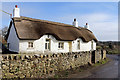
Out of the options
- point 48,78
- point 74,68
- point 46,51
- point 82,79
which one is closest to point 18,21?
point 46,51

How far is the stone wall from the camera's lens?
22.1 ft

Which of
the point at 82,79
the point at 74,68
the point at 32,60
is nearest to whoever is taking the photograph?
the point at 32,60

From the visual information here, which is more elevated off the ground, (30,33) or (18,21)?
(18,21)

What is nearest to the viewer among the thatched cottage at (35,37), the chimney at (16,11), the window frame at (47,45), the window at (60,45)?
the thatched cottage at (35,37)

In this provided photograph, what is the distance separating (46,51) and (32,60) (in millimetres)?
3864

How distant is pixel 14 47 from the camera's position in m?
11.1

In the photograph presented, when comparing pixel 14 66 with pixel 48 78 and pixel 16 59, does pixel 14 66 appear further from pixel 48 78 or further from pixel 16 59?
pixel 48 78

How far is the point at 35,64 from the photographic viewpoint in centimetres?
796

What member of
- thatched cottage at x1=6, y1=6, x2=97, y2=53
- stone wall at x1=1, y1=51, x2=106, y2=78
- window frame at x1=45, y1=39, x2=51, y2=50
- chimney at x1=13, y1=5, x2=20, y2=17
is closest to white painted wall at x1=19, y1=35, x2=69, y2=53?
thatched cottage at x1=6, y1=6, x2=97, y2=53

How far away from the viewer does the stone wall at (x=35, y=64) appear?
22.1 feet

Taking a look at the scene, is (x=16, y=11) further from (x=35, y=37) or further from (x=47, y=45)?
(x=47, y=45)

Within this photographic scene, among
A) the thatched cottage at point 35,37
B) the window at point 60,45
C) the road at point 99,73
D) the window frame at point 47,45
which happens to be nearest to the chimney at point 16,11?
the thatched cottage at point 35,37

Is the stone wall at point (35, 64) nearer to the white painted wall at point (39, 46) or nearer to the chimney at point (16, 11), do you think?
the white painted wall at point (39, 46)

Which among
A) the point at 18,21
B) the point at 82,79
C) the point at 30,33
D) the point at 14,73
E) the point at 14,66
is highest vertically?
the point at 18,21
